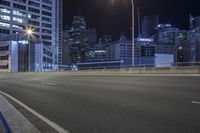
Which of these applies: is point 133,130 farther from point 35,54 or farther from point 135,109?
point 35,54

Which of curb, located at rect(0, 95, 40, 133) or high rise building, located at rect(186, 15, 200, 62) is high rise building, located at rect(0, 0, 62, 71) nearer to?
high rise building, located at rect(186, 15, 200, 62)

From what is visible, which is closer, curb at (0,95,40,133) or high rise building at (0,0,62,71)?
curb at (0,95,40,133)

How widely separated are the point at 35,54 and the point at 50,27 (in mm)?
50687

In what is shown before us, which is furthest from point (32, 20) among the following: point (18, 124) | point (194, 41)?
point (18, 124)

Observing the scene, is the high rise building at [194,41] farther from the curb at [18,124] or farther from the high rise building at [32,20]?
the curb at [18,124]

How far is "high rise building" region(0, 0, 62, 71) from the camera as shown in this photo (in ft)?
472

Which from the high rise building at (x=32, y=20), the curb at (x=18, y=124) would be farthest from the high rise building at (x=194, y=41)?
the curb at (x=18, y=124)

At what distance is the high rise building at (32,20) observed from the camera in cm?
14388

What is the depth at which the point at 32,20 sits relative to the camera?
513ft

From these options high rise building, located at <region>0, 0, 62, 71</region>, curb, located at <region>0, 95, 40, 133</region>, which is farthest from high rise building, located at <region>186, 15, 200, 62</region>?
curb, located at <region>0, 95, 40, 133</region>

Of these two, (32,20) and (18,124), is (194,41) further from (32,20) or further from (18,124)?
(18,124)

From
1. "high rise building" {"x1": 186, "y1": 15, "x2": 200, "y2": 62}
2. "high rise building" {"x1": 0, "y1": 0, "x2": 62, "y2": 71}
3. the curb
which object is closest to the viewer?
the curb

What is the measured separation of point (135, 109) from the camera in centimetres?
1036

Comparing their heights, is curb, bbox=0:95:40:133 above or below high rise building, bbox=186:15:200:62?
below
